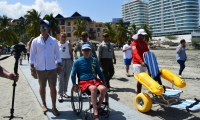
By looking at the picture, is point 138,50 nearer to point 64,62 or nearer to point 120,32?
point 64,62

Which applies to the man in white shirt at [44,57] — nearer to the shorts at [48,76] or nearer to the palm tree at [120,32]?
the shorts at [48,76]

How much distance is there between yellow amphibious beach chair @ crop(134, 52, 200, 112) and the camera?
4.34 m

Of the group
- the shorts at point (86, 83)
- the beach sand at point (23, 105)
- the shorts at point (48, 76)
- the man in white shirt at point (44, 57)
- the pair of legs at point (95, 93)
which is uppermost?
the man in white shirt at point (44, 57)

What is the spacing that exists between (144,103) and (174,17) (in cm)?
13677

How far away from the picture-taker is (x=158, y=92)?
4.33 m

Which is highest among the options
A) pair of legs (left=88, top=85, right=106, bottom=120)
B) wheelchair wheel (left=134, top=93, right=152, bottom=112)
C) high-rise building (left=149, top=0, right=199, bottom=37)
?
high-rise building (left=149, top=0, right=199, bottom=37)

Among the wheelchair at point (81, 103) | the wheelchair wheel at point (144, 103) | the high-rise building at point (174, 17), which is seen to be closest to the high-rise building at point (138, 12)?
the high-rise building at point (174, 17)

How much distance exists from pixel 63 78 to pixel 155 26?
144572 mm

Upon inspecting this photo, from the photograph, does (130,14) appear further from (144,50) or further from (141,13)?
(144,50)

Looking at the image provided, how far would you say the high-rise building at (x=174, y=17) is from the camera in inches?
4813

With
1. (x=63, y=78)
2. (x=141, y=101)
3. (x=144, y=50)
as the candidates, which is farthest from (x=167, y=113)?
(x=63, y=78)

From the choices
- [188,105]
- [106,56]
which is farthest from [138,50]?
[188,105]

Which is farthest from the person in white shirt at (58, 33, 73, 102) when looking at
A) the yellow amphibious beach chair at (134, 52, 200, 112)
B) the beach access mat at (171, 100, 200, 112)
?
the beach access mat at (171, 100, 200, 112)

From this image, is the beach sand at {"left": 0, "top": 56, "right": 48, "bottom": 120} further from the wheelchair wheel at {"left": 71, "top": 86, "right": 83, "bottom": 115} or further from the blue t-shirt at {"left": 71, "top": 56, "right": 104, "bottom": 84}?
the blue t-shirt at {"left": 71, "top": 56, "right": 104, "bottom": 84}
